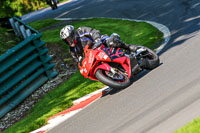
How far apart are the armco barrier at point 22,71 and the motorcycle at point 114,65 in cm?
316

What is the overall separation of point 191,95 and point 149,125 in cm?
92

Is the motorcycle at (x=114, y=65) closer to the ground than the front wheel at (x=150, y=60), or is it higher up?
higher up

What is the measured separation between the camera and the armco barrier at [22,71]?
968 cm

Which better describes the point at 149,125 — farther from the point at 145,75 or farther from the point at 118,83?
the point at 145,75

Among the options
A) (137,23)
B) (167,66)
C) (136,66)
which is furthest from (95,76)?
(137,23)

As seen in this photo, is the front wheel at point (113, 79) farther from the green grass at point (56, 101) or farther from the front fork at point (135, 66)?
the green grass at point (56, 101)

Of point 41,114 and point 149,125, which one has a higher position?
point 149,125

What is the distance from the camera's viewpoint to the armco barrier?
31.8 feet

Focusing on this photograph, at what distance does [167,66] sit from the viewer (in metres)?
7.65

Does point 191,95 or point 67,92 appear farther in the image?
point 67,92

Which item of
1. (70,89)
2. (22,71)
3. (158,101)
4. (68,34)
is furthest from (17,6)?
(158,101)

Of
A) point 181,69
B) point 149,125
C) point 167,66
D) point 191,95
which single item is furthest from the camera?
point 167,66

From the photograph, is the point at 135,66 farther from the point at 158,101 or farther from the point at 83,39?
the point at 158,101

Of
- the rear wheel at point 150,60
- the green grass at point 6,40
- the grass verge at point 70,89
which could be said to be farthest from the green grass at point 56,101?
the green grass at point 6,40
